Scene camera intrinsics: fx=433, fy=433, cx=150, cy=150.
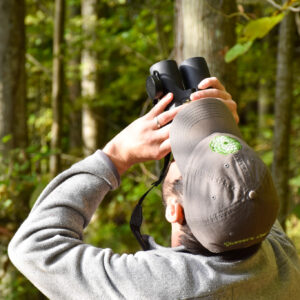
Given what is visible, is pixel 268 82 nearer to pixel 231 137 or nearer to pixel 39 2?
pixel 39 2

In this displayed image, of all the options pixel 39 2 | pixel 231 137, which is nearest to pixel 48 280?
pixel 231 137

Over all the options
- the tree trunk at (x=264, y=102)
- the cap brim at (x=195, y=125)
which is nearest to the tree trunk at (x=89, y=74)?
the tree trunk at (x=264, y=102)

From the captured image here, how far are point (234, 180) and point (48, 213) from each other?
0.56m

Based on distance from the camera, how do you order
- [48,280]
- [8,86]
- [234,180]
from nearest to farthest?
[234,180]
[48,280]
[8,86]

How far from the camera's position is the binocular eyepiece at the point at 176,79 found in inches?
A: 60.7

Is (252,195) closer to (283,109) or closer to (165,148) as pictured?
(165,148)

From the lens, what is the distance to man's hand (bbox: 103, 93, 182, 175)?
136cm

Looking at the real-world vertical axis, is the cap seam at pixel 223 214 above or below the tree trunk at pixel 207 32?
below

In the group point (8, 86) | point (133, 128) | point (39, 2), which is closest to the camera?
point (133, 128)

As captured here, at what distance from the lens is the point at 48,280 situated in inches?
48.6

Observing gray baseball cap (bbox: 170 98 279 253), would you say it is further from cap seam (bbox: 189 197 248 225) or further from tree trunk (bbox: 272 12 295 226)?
tree trunk (bbox: 272 12 295 226)

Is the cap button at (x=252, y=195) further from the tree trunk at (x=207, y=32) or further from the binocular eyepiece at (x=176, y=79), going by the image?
the tree trunk at (x=207, y=32)

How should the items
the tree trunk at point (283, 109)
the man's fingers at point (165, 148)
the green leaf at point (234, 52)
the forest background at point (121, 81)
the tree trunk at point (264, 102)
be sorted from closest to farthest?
the man's fingers at point (165, 148) → the green leaf at point (234, 52) → the forest background at point (121, 81) → the tree trunk at point (283, 109) → the tree trunk at point (264, 102)

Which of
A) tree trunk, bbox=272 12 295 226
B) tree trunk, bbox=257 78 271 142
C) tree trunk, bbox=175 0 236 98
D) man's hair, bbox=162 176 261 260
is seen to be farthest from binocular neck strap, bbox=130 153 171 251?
tree trunk, bbox=257 78 271 142
